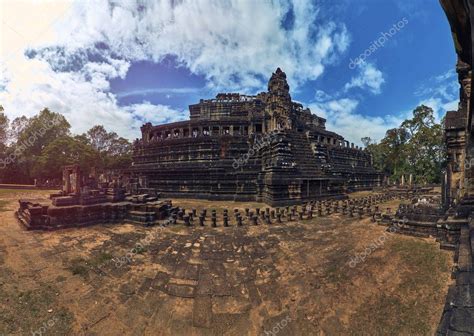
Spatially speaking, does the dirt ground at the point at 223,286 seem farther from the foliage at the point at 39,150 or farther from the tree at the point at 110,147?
the tree at the point at 110,147

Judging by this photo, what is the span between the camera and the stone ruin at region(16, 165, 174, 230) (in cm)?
856

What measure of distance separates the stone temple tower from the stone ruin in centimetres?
1774

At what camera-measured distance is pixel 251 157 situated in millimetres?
21484

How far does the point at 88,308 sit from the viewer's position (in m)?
4.44

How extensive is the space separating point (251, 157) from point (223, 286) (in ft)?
54.7

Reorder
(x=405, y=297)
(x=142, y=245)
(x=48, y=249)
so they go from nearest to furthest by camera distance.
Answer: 1. (x=405, y=297)
2. (x=48, y=249)
3. (x=142, y=245)

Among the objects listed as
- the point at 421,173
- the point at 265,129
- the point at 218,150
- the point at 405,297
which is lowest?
the point at 405,297

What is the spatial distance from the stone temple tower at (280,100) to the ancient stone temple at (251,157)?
0.10 meters

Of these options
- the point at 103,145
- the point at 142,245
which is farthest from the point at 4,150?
the point at 142,245

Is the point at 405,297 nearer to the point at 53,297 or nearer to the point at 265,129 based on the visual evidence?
the point at 53,297

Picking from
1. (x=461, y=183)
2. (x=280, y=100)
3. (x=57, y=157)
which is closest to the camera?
(x=461, y=183)

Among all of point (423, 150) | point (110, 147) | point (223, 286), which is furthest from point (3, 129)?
point (423, 150)

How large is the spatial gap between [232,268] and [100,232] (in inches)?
220

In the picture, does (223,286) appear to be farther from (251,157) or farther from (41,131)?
(41,131)
